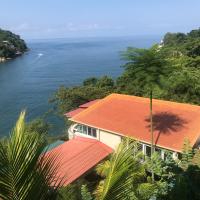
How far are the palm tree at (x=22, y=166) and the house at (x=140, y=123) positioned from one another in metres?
15.0

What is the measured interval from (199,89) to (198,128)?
12610 mm

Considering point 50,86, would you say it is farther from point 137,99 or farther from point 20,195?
point 20,195

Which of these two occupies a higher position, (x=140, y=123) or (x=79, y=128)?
(x=140, y=123)

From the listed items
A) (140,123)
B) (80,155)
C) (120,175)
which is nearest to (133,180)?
(120,175)

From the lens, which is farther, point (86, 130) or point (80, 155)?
point (86, 130)

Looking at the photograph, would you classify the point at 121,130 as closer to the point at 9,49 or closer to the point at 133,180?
the point at 133,180

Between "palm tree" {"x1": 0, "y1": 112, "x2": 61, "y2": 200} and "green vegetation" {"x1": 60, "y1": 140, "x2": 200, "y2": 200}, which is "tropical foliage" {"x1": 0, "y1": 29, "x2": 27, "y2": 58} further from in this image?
"palm tree" {"x1": 0, "y1": 112, "x2": 61, "y2": 200}

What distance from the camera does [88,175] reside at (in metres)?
18.2

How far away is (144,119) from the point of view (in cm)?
2156

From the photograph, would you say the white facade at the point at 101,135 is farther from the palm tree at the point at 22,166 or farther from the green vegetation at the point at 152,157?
the palm tree at the point at 22,166

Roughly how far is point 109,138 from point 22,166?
1860cm

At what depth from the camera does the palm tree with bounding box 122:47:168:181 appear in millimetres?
17578

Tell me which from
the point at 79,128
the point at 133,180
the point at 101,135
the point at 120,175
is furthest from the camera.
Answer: the point at 79,128

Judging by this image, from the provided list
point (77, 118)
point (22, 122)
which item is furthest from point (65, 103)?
point (22, 122)
